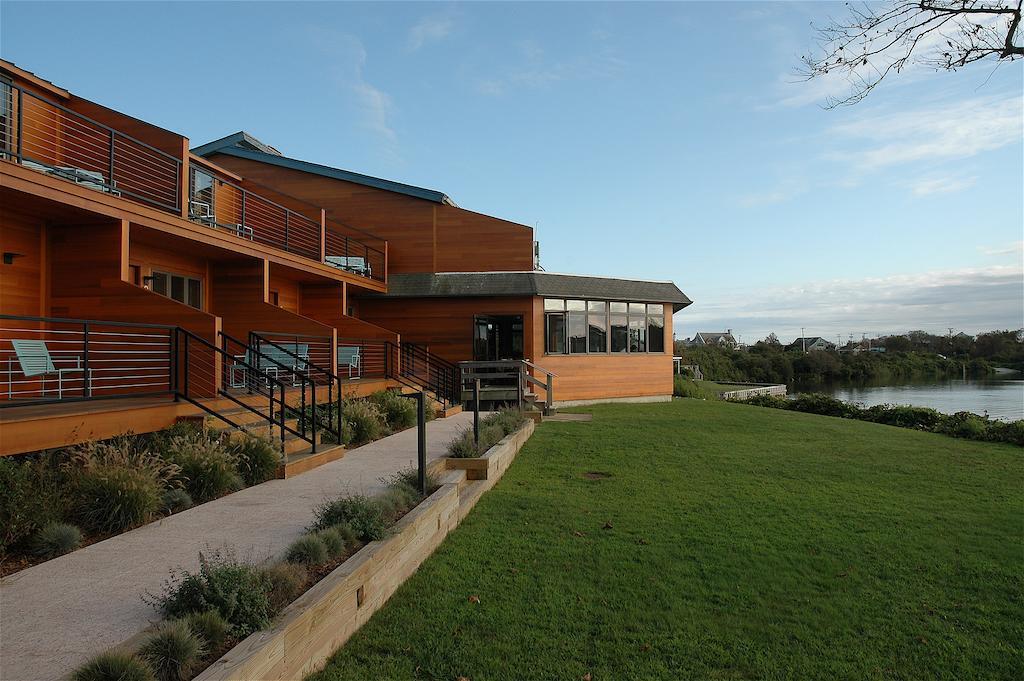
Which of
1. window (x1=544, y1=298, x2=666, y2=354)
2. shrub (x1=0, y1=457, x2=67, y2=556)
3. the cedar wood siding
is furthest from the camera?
the cedar wood siding

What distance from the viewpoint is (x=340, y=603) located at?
359 cm

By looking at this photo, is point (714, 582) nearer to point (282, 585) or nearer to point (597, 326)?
point (282, 585)

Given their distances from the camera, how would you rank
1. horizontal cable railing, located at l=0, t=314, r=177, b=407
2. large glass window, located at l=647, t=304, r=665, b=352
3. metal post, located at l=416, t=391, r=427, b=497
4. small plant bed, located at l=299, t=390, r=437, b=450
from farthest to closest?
large glass window, located at l=647, t=304, r=665, b=352, small plant bed, located at l=299, t=390, r=437, b=450, horizontal cable railing, located at l=0, t=314, r=177, b=407, metal post, located at l=416, t=391, r=427, b=497

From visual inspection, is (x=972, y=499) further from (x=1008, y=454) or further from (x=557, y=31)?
(x=557, y=31)

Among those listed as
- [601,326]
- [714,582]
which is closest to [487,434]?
[714,582]

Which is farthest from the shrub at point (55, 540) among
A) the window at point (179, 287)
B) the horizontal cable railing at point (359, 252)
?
the horizontal cable railing at point (359, 252)

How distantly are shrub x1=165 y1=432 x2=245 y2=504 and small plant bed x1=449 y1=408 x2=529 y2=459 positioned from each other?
2.64 metres

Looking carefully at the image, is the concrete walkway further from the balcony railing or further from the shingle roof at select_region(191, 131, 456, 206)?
the shingle roof at select_region(191, 131, 456, 206)

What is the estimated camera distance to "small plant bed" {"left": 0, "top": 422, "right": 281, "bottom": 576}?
4523 millimetres

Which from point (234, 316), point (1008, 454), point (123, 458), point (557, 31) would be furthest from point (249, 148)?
point (1008, 454)

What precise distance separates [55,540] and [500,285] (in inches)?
561

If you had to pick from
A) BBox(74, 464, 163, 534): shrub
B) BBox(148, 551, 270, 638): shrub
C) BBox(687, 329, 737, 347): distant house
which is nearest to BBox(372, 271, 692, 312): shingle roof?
BBox(74, 464, 163, 534): shrub

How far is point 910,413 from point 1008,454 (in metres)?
5.83

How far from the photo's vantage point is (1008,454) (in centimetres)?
1130
